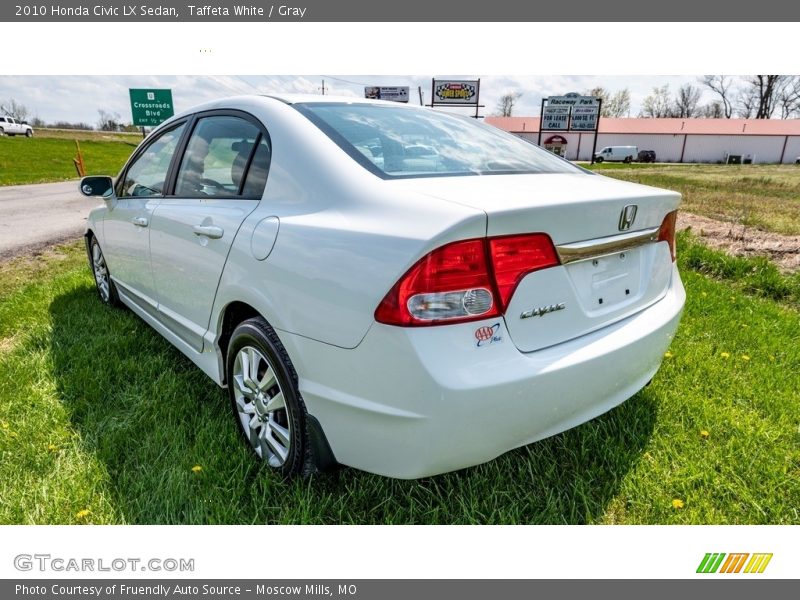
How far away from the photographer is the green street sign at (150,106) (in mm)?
26547

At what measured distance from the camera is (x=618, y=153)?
165 feet

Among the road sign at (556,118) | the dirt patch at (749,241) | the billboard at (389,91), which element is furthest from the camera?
the billboard at (389,91)

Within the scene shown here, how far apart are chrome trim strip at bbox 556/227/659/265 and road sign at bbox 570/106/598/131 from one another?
40805 mm

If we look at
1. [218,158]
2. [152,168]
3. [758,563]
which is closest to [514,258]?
[758,563]

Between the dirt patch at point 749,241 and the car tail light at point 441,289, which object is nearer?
the car tail light at point 441,289

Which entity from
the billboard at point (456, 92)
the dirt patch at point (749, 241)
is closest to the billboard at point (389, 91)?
the billboard at point (456, 92)

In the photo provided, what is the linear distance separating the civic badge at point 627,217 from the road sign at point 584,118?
134ft

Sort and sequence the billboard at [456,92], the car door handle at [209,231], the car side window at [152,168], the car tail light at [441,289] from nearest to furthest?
1. the car tail light at [441,289]
2. the car door handle at [209,231]
3. the car side window at [152,168]
4. the billboard at [456,92]

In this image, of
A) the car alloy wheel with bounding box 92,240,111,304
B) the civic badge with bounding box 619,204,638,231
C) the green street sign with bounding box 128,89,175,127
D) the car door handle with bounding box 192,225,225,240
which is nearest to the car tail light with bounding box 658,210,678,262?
the civic badge with bounding box 619,204,638,231

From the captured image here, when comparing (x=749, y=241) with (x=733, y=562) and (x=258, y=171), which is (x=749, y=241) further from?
(x=258, y=171)

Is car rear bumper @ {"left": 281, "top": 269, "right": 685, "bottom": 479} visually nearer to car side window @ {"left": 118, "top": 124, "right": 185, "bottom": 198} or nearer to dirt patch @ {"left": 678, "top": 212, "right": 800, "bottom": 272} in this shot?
car side window @ {"left": 118, "top": 124, "right": 185, "bottom": 198}

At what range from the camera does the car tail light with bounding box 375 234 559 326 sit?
1.52 meters

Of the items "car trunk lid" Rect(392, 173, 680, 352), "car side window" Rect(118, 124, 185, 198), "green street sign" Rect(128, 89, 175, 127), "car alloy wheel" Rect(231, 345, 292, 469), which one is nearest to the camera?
"car trunk lid" Rect(392, 173, 680, 352)

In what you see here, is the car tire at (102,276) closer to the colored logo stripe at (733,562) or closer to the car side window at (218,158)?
the car side window at (218,158)
